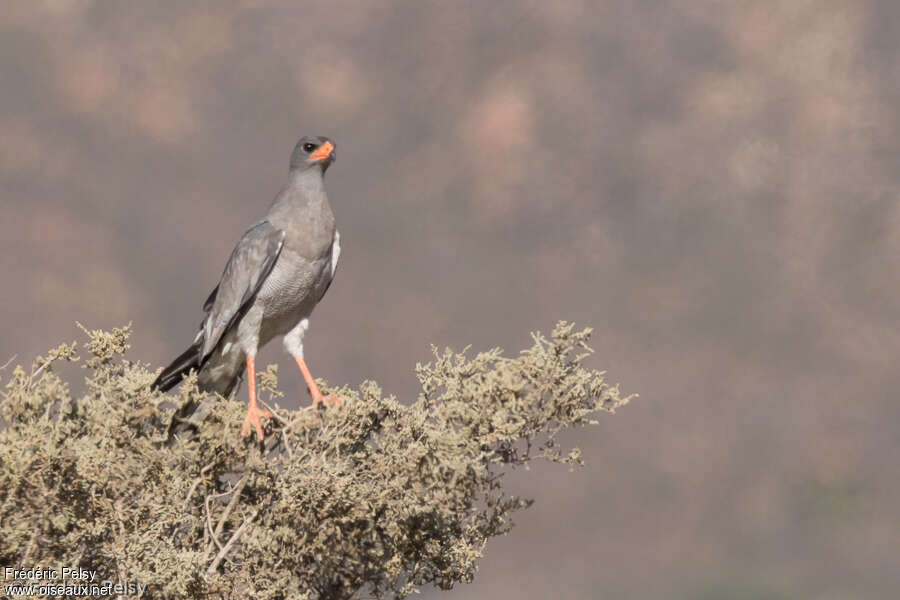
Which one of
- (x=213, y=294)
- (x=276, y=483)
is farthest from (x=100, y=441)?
(x=213, y=294)

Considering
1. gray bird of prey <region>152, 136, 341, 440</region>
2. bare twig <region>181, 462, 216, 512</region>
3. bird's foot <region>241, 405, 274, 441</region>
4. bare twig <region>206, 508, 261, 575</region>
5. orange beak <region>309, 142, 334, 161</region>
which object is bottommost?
bare twig <region>206, 508, 261, 575</region>

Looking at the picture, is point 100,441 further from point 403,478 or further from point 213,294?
point 213,294

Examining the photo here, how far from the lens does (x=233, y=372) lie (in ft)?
22.5

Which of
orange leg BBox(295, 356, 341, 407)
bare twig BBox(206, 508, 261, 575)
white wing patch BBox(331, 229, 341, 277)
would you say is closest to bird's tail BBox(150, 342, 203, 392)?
orange leg BBox(295, 356, 341, 407)

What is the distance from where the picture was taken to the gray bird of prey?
268 inches

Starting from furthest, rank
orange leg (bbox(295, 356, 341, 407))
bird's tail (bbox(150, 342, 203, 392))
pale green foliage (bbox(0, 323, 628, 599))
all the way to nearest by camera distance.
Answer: bird's tail (bbox(150, 342, 203, 392))
orange leg (bbox(295, 356, 341, 407))
pale green foliage (bbox(0, 323, 628, 599))

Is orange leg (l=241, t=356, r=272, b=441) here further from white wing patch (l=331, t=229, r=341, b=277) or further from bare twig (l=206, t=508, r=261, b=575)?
white wing patch (l=331, t=229, r=341, b=277)

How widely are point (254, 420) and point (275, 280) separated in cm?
201

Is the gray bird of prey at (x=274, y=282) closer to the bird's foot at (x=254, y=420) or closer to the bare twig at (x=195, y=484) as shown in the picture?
the bird's foot at (x=254, y=420)

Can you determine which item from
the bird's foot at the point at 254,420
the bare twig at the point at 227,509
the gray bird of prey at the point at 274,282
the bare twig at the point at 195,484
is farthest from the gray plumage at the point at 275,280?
the bare twig at the point at 227,509

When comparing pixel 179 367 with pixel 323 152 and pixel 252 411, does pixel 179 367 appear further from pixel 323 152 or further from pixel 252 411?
pixel 323 152

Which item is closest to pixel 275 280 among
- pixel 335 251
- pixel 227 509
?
pixel 335 251

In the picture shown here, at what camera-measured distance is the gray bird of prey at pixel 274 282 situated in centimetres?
680

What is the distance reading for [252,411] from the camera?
16.9 ft
